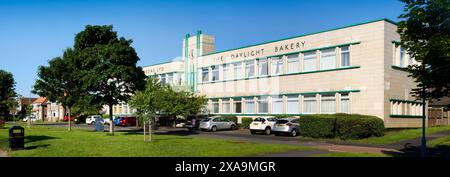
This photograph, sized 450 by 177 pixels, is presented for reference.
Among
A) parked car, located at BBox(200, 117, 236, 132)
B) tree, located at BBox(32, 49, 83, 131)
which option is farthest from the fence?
tree, located at BBox(32, 49, 83, 131)

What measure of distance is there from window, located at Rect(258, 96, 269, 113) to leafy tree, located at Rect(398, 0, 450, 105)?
25447mm

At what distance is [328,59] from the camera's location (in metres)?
33.0

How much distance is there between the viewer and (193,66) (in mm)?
49062

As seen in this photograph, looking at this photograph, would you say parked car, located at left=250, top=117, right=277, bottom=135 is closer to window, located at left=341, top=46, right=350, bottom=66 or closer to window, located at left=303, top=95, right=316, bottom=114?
window, located at left=303, top=95, right=316, bottom=114

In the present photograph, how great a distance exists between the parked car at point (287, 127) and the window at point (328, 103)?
3967 millimetres

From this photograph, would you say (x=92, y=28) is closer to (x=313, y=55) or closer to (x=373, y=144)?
(x=313, y=55)

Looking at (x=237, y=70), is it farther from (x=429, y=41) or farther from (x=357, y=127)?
(x=429, y=41)

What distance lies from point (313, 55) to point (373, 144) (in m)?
12.7

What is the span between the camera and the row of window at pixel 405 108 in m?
30.4

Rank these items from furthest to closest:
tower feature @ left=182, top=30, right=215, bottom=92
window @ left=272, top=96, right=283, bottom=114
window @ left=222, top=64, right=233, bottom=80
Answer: tower feature @ left=182, top=30, right=215, bottom=92 → window @ left=222, top=64, right=233, bottom=80 → window @ left=272, top=96, right=283, bottom=114

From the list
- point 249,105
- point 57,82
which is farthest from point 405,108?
point 57,82

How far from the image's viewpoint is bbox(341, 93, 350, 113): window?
31297mm

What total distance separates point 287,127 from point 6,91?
34238 millimetres
